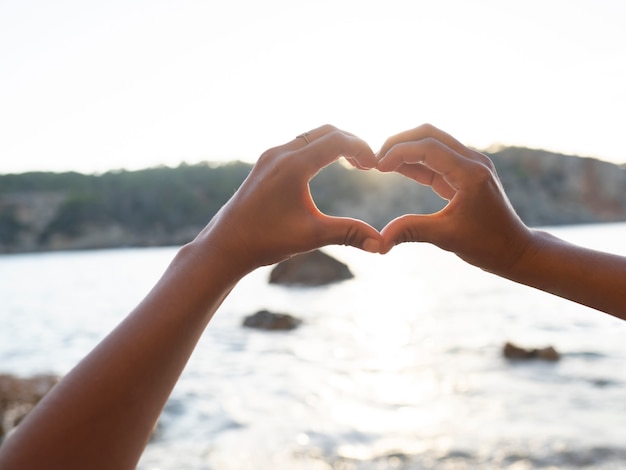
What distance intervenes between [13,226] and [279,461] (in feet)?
215

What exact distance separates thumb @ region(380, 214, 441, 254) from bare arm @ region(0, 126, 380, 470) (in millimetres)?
49

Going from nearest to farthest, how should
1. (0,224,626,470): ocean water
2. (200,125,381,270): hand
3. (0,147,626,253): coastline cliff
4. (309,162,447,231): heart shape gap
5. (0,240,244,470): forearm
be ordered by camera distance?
(0,240,244,470): forearm → (200,125,381,270): hand → (0,224,626,470): ocean water → (0,147,626,253): coastline cliff → (309,162,447,231): heart shape gap

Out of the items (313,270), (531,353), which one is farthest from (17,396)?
(313,270)

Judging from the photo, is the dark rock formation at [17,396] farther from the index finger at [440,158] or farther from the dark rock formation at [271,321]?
the dark rock formation at [271,321]

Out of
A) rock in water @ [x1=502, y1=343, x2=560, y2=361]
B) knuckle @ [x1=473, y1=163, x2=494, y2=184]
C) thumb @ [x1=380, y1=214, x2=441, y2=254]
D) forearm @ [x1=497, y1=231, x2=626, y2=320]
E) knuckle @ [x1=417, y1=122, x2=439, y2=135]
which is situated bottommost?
rock in water @ [x1=502, y1=343, x2=560, y2=361]

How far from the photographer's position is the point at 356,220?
1237 mm

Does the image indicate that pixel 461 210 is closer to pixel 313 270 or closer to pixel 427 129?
pixel 427 129

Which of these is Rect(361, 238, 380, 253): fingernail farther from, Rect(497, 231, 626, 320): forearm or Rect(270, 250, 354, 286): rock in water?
Rect(270, 250, 354, 286): rock in water

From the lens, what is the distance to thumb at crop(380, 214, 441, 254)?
124 centimetres

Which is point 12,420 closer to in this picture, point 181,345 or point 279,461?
point 279,461

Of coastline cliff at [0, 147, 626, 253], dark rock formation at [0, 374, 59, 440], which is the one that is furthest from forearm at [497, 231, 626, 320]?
coastline cliff at [0, 147, 626, 253]

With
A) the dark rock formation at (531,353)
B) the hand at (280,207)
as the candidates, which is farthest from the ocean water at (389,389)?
the hand at (280,207)

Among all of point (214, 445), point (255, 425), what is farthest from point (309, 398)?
point (214, 445)

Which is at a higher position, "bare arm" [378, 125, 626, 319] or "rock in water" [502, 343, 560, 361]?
"bare arm" [378, 125, 626, 319]
